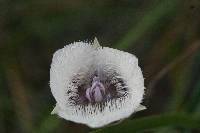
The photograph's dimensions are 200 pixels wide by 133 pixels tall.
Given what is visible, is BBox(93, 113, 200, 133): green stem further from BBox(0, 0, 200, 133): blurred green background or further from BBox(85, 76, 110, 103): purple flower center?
BBox(0, 0, 200, 133): blurred green background

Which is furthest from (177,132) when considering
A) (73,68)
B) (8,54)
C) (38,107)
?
(8,54)

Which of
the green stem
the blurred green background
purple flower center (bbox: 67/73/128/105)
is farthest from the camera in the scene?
the blurred green background

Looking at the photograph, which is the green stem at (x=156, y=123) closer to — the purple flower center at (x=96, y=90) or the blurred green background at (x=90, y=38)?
the purple flower center at (x=96, y=90)

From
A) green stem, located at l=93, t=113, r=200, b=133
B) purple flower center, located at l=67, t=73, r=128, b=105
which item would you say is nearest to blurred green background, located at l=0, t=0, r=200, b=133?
purple flower center, located at l=67, t=73, r=128, b=105

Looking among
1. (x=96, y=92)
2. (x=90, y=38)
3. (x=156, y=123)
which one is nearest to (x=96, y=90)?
(x=96, y=92)

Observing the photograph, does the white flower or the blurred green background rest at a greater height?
the blurred green background

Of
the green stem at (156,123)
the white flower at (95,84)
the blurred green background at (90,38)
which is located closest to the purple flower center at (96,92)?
the white flower at (95,84)
